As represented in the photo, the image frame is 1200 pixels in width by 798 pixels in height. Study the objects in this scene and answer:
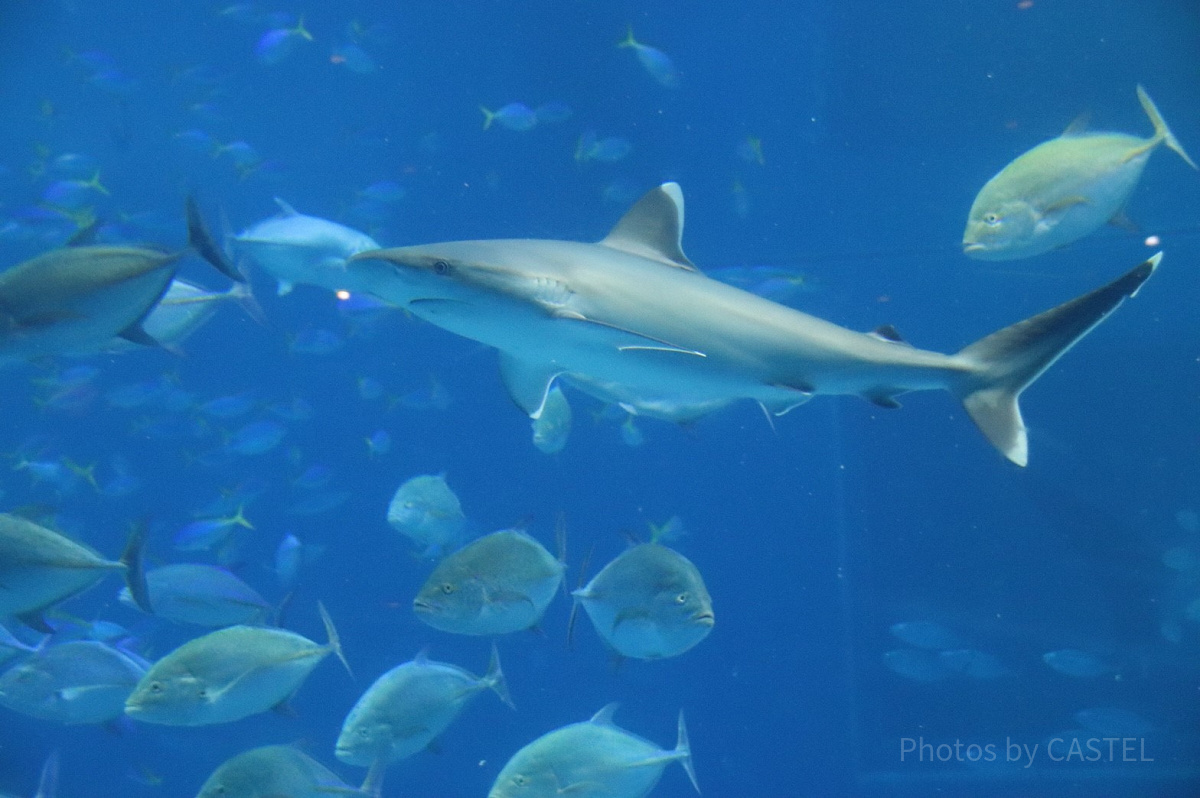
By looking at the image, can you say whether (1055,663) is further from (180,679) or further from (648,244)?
(180,679)

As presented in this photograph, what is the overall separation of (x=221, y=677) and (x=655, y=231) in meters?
2.46

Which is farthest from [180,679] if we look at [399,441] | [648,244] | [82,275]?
[399,441]

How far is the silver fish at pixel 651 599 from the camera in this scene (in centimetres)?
325

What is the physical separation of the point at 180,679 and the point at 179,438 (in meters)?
9.60

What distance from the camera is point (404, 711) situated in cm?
342

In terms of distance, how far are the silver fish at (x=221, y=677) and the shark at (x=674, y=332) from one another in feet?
5.17

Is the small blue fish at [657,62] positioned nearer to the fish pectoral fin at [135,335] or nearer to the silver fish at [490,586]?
the silver fish at [490,586]

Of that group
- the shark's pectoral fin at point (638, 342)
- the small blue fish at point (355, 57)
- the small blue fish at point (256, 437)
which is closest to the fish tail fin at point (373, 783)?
the shark's pectoral fin at point (638, 342)

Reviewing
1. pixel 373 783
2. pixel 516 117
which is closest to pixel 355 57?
pixel 516 117

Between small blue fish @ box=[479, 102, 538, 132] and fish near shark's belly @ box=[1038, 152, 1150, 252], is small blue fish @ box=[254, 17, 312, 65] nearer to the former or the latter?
small blue fish @ box=[479, 102, 538, 132]

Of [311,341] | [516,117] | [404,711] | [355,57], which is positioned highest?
[355,57]

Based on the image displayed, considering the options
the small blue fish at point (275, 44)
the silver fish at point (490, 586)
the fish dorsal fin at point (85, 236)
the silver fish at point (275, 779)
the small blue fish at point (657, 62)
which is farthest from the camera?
the small blue fish at point (275, 44)

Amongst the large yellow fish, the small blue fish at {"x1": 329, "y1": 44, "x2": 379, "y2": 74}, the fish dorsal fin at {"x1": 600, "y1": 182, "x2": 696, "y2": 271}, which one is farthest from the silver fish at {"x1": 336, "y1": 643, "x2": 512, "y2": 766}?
the small blue fish at {"x1": 329, "y1": 44, "x2": 379, "y2": 74}

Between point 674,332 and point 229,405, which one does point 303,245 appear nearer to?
point 229,405
